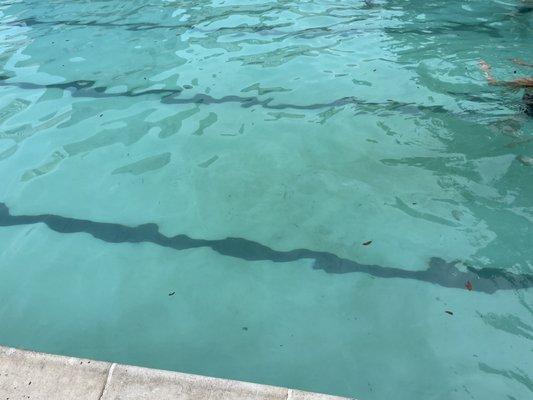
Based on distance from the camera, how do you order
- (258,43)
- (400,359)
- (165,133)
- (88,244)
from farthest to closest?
1. (258,43)
2. (165,133)
3. (88,244)
4. (400,359)

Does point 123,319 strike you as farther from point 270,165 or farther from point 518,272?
point 518,272

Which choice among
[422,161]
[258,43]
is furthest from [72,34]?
[422,161]

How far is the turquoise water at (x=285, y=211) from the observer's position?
2850mm

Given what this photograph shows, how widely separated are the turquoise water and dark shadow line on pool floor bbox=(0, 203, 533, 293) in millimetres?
13

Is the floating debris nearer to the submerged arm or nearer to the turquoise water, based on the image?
the turquoise water

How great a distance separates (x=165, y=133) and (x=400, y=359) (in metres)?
3.17

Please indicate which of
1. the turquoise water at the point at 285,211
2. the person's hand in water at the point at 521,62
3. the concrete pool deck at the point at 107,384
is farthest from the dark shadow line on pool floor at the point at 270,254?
the person's hand in water at the point at 521,62

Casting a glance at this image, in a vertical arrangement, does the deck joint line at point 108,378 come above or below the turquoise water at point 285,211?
above

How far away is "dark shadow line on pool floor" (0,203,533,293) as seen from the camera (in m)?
3.14

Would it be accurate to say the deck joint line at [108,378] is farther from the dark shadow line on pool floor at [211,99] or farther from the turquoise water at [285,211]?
the dark shadow line on pool floor at [211,99]

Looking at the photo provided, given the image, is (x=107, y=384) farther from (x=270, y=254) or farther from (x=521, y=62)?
(x=521, y=62)

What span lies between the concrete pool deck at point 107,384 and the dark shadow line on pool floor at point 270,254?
4.54ft

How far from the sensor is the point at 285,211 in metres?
3.78

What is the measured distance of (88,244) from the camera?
12.1 ft
